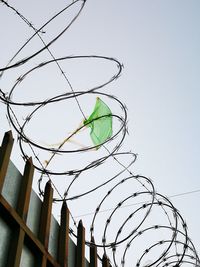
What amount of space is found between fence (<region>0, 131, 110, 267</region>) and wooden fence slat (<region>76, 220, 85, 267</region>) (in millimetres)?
18

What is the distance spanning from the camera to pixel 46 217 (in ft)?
14.9

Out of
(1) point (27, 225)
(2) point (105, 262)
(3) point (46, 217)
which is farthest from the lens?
(2) point (105, 262)

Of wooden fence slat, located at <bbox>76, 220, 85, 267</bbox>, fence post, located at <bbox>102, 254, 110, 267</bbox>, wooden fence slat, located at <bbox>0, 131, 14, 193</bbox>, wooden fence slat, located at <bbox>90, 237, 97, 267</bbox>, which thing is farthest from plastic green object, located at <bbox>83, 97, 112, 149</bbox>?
fence post, located at <bbox>102, 254, 110, 267</bbox>

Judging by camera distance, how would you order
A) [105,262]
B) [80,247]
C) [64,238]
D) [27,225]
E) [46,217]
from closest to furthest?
[27,225] → [46,217] → [64,238] → [80,247] → [105,262]

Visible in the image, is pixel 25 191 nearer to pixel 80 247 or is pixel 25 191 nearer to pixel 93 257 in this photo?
pixel 80 247

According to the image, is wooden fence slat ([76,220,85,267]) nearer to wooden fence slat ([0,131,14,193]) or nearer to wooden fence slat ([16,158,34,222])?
wooden fence slat ([16,158,34,222])

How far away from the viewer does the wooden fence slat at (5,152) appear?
3.72 m

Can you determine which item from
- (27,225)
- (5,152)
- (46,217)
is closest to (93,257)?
(46,217)

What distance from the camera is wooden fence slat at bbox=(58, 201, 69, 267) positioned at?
4.72 m

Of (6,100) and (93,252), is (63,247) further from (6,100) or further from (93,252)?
(6,100)

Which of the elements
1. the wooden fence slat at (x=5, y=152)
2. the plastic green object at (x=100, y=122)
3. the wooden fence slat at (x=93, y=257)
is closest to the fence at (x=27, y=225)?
the wooden fence slat at (x=5, y=152)

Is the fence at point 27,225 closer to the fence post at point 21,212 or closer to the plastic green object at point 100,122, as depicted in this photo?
the fence post at point 21,212

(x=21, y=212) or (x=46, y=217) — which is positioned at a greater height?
(x=46, y=217)

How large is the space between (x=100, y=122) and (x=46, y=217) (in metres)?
1.85
